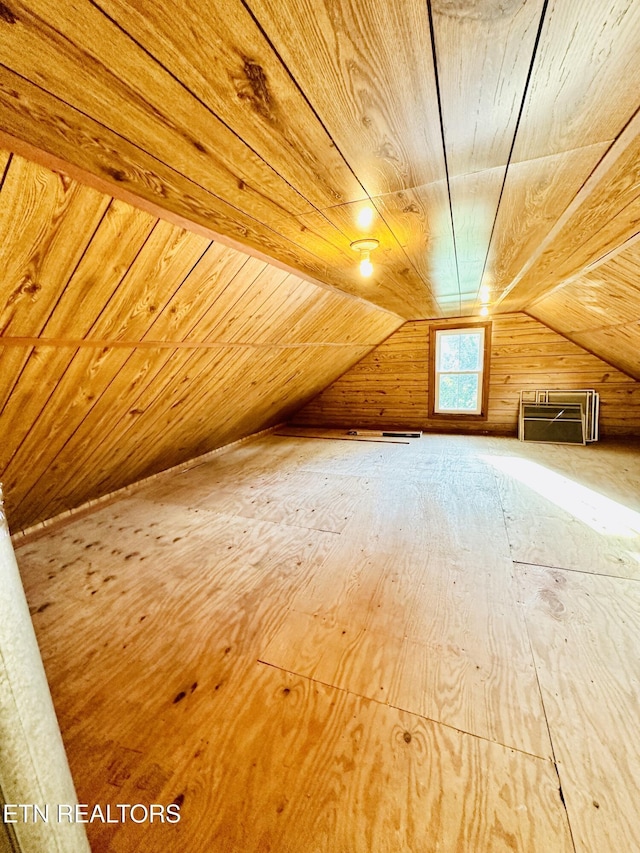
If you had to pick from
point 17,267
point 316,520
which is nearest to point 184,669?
point 316,520

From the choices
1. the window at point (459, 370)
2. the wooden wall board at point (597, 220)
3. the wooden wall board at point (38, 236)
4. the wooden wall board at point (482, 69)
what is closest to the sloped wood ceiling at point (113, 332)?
the wooden wall board at point (38, 236)

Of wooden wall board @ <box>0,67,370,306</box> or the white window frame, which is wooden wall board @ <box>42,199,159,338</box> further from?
the white window frame

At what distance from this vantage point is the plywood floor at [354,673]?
0.99 meters

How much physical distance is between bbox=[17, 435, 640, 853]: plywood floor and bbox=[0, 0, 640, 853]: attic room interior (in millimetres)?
11

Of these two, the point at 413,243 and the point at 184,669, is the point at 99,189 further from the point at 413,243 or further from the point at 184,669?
the point at 184,669

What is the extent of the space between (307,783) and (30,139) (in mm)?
2025

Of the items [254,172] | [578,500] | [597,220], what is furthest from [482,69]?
[578,500]

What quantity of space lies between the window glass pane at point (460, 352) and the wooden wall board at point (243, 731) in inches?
150

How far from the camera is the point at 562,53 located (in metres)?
0.64

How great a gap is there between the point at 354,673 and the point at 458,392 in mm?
4939

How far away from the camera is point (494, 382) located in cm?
524

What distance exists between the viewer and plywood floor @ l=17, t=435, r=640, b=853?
0.99m

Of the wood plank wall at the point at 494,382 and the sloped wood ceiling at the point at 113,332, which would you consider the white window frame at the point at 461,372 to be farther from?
the sloped wood ceiling at the point at 113,332

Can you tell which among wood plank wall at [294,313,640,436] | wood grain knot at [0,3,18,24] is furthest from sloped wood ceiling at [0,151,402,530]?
wood plank wall at [294,313,640,436]
